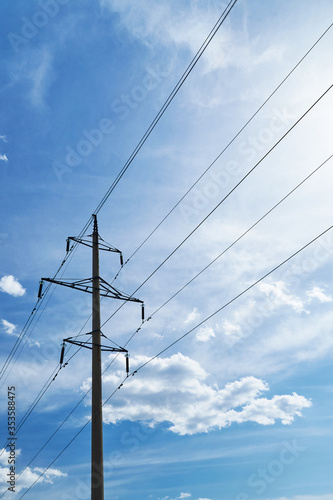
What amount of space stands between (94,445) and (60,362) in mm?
5904


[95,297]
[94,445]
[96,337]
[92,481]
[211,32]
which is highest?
[211,32]

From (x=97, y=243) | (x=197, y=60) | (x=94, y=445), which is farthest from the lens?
(x=97, y=243)

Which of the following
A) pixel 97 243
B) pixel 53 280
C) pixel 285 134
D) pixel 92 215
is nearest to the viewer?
pixel 285 134

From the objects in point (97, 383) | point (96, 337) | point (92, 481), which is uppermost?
point (96, 337)

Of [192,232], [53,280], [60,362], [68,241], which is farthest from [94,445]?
[68,241]

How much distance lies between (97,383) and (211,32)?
45.0ft

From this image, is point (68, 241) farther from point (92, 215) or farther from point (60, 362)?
point (60, 362)

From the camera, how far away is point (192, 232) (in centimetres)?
1777

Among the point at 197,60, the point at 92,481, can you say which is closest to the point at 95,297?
the point at 92,481

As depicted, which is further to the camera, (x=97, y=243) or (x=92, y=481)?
(x=97, y=243)

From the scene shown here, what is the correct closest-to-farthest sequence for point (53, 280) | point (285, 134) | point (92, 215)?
point (285, 134) < point (53, 280) < point (92, 215)

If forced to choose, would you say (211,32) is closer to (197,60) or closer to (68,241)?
(197,60)

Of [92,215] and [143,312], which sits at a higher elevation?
[92,215]

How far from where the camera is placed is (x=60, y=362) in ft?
70.9
